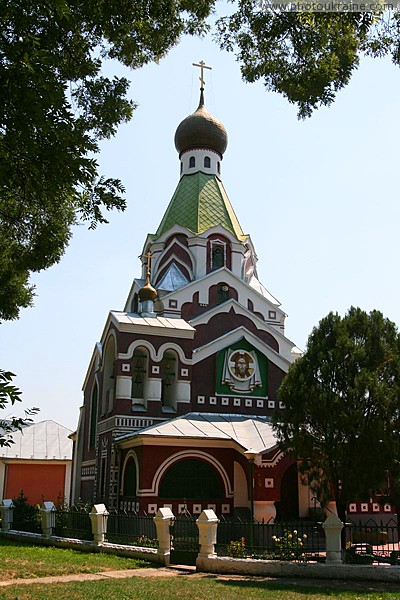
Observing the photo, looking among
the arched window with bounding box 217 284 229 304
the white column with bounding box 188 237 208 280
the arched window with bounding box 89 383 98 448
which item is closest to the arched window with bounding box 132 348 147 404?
the arched window with bounding box 89 383 98 448

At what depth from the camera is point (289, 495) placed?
1891 centimetres

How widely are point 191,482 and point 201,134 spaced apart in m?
15.7

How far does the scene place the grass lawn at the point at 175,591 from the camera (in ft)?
28.5

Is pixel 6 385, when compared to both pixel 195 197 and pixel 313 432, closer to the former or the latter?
pixel 313 432

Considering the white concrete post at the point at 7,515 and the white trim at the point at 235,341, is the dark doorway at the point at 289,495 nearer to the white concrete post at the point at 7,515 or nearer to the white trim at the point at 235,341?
the white trim at the point at 235,341

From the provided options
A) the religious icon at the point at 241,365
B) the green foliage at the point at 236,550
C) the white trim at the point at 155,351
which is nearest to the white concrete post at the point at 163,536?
the green foliage at the point at 236,550

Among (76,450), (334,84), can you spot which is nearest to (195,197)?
(76,450)

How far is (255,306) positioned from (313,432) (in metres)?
10.9

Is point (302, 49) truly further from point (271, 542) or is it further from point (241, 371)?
point (241, 371)

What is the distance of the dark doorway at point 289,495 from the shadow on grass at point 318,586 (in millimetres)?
8233

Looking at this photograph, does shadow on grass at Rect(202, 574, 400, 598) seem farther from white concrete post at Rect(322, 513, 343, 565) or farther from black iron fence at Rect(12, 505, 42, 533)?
black iron fence at Rect(12, 505, 42, 533)

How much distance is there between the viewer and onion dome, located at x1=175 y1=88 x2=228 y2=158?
90.5ft

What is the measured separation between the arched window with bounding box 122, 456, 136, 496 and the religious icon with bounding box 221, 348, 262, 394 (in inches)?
168

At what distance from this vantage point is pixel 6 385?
15.5ft
